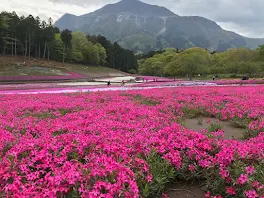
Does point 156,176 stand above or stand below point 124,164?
below

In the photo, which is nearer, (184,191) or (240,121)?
(184,191)

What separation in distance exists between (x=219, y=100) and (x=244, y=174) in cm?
1240

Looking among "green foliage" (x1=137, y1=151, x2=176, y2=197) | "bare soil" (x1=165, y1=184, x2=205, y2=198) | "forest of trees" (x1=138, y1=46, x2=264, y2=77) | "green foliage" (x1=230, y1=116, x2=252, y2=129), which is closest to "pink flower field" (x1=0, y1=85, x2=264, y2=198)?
"green foliage" (x1=137, y1=151, x2=176, y2=197)

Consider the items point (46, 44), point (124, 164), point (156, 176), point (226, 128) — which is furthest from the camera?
point (46, 44)

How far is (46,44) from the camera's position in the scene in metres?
103

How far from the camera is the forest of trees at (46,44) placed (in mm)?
93312

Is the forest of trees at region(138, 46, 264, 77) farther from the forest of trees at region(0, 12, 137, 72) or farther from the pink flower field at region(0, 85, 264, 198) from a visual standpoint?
the pink flower field at region(0, 85, 264, 198)

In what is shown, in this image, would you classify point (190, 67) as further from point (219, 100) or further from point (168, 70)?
point (219, 100)

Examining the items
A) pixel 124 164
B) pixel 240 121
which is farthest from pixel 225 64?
pixel 124 164

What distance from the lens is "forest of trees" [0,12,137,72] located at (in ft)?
306

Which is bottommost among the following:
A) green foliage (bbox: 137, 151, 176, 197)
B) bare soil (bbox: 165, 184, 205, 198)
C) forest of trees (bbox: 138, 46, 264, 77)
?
bare soil (bbox: 165, 184, 205, 198)

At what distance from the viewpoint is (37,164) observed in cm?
541

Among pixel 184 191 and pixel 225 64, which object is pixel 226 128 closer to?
pixel 184 191

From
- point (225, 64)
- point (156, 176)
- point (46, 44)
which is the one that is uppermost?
point (46, 44)
